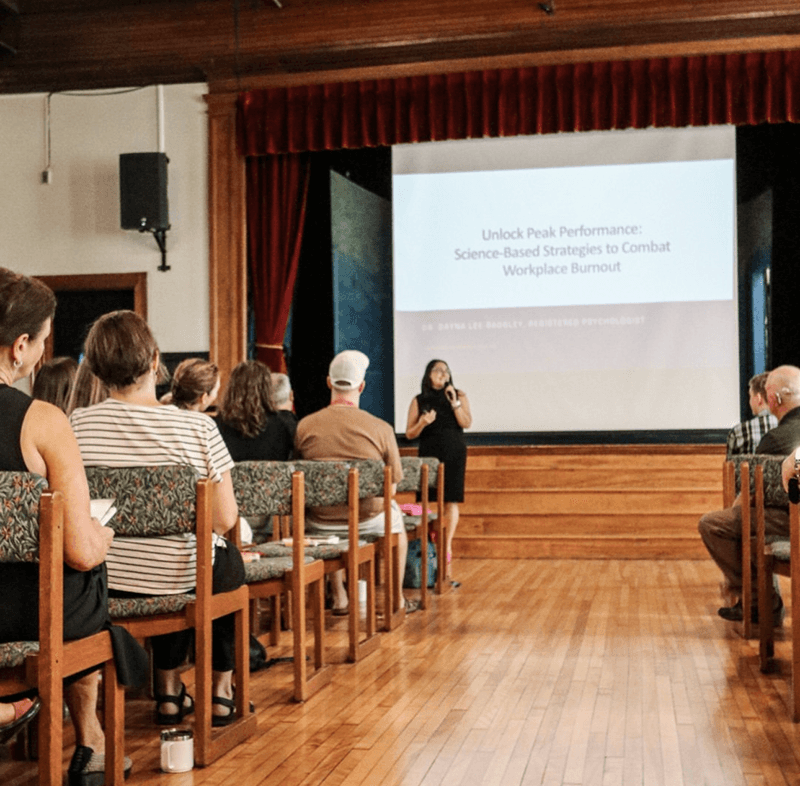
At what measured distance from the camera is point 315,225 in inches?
336

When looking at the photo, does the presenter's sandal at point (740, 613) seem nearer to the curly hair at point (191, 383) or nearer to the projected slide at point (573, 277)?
the curly hair at point (191, 383)

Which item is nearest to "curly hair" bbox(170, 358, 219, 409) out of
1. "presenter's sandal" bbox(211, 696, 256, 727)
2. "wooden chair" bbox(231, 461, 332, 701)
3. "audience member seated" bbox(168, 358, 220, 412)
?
"audience member seated" bbox(168, 358, 220, 412)

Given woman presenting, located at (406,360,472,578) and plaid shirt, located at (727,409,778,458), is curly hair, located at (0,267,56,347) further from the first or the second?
woman presenting, located at (406,360,472,578)

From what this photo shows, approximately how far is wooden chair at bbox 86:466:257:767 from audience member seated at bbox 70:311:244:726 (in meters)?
0.06

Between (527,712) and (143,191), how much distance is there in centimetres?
577

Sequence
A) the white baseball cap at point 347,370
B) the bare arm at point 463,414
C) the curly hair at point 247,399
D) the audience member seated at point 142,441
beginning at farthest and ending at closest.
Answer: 1. the bare arm at point 463,414
2. the white baseball cap at point 347,370
3. the curly hair at point 247,399
4. the audience member seated at point 142,441

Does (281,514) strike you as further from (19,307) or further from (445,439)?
(445,439)

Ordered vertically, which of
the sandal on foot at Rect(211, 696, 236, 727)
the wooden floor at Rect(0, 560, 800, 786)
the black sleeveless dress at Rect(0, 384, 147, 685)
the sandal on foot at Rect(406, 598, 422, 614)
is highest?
the black sleeveless dress at Rect(0, 384, 147, 685)

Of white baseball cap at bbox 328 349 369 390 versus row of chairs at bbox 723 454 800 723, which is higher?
white baseball cap at bbox 328 349 369 390

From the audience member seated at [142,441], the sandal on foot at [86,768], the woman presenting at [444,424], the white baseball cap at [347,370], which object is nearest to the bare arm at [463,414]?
the woman presenting at [444,424]

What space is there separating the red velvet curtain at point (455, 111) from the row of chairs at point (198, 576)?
3916 mm

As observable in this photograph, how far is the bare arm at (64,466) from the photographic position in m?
2.25

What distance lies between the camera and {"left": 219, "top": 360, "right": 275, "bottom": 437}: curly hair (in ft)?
15.7

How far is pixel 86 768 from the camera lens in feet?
8.86
